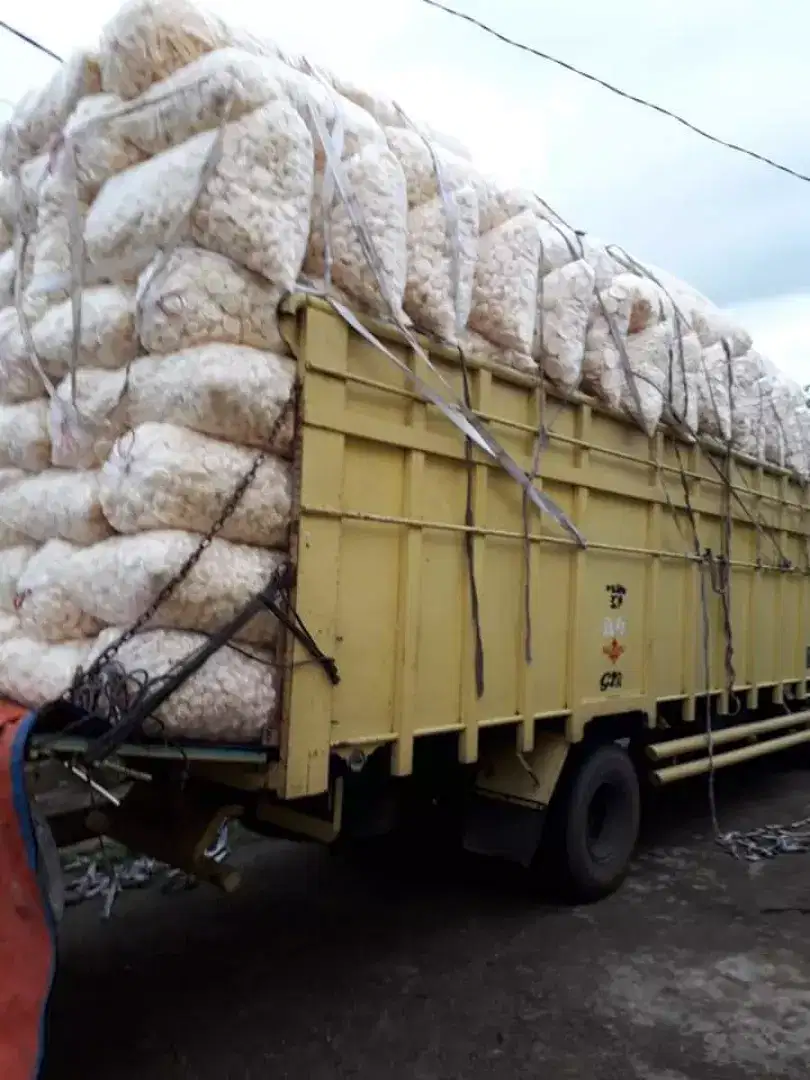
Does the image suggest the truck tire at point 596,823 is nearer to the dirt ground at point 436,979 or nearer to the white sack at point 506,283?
the dirt ground at point 436,979

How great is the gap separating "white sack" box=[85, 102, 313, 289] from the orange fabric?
1.76 meters

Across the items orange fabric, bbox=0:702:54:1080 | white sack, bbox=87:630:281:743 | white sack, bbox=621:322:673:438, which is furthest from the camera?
white sack, bbox=621:322:673:438

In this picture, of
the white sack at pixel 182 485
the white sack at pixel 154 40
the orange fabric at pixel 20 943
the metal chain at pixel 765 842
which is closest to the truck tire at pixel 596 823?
the metal chain at pixel 765 842

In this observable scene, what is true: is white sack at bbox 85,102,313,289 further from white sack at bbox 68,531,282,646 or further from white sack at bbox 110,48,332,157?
white sack at bbox 68,531,282,646

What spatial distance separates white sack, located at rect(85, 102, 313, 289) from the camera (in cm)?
337

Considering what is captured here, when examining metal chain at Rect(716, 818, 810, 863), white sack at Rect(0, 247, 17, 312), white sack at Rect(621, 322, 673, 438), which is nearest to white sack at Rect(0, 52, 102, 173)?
white sack at Rect(0, 247, 17, 312)

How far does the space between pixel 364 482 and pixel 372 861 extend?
3085 mm

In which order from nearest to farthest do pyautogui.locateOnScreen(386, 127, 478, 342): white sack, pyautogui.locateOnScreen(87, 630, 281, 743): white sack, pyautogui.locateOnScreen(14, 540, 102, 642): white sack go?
pyautogui.locateOnScreen(87, 630, 281, 743): white sack < pyautogui.locateOnScreen(14, 540, 102, 642): white sack < pyautogui.locateOnScreen(386, 127, 478, 342): white sack

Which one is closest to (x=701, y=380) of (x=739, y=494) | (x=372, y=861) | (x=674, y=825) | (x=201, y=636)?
(x=739, y=494)

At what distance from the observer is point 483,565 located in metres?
4.44

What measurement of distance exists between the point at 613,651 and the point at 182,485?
116 inches

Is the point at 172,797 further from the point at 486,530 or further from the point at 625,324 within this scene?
the point at 625,324

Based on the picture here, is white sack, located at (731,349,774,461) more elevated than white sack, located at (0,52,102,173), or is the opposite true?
white sack, located at (0,52,102,173)

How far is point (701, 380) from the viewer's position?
6191mm
